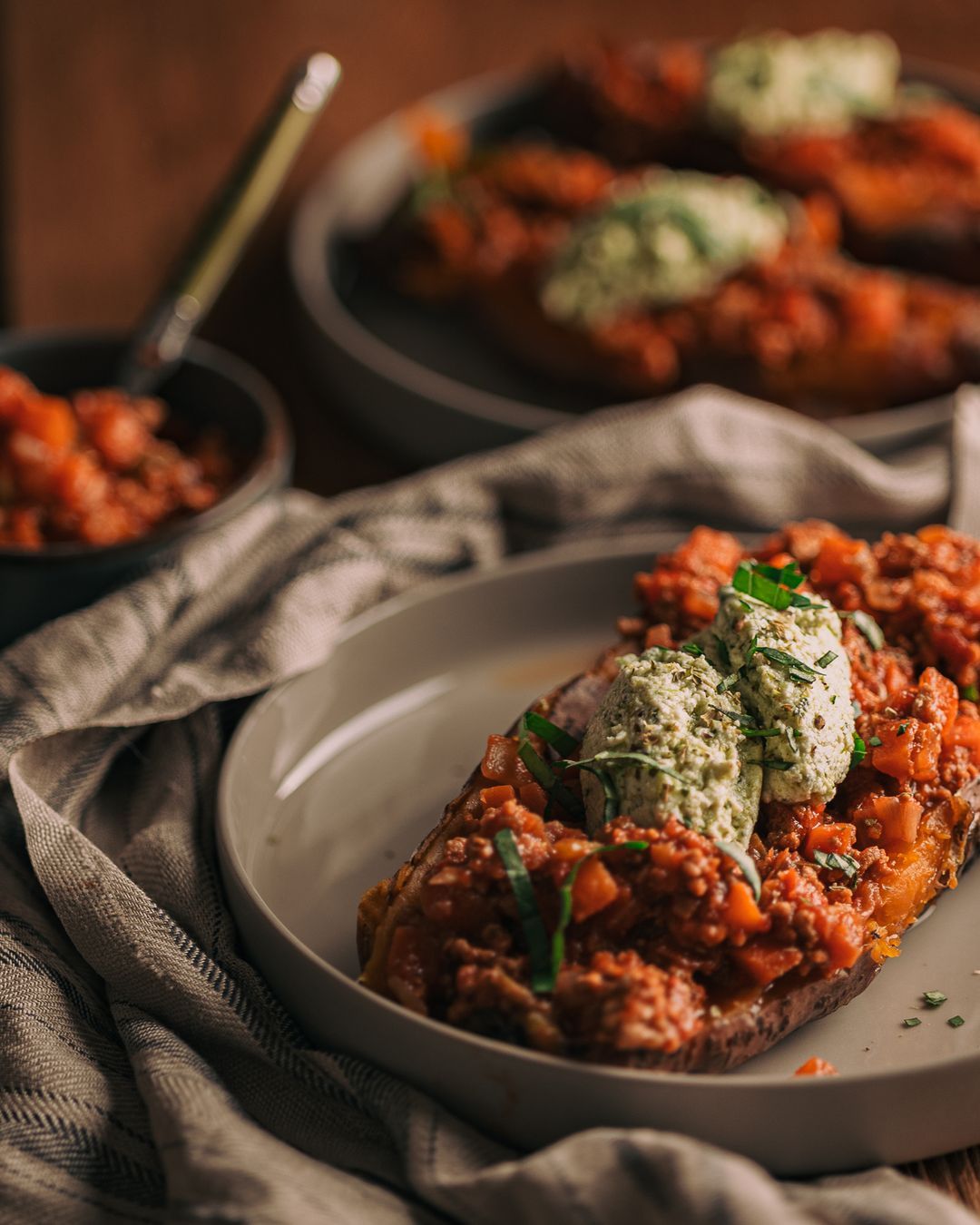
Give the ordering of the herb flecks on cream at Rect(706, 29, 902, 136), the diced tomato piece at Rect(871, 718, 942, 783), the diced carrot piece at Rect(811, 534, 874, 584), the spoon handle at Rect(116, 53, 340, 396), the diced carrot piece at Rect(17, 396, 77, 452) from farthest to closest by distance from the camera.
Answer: the herb flecks on cream at Rect(706, 29, 902, 136), the spoon handle at Rect(116, 53, 340, 396), the diced carrot piece at Rect(17, 396, 77, 452), the diced carrot piece at Rect(811, 534, 874, 584), the diced tomato piece at Rect(871, 718, 942, 783)

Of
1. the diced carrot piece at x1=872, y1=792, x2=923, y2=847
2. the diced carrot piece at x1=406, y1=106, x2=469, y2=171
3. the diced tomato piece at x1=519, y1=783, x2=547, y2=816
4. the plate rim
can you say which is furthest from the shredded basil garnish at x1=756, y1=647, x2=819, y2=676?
the diced carrot piece at x1=406, y1=106, x2=469, y2=171

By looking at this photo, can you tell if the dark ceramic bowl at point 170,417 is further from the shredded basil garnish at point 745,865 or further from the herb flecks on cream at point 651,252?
the shredded basil garnish at point 745,865

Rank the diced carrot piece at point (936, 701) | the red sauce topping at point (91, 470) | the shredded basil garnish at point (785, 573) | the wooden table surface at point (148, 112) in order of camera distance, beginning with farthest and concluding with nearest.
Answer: the wooden table surface at point (148, 112), the red sauce topping at point (91, 470), the shredded basil garnish at point (785, 573), the diced carrot piece at point (936, 701)

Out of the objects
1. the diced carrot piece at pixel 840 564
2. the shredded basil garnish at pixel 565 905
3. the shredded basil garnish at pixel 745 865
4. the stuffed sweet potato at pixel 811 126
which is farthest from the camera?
the stuffed sweet potato at pixel 811 126

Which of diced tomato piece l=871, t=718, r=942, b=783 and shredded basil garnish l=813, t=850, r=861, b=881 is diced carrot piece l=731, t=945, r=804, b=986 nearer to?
shredded basil garnish l=813, t=850, r=861, b=881

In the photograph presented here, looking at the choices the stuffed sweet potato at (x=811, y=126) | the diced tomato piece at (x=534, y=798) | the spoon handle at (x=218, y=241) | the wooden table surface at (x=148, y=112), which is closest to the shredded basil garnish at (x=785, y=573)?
the diced tomato piece at (x=534, y=798)

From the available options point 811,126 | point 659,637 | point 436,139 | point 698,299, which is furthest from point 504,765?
point 811,126
